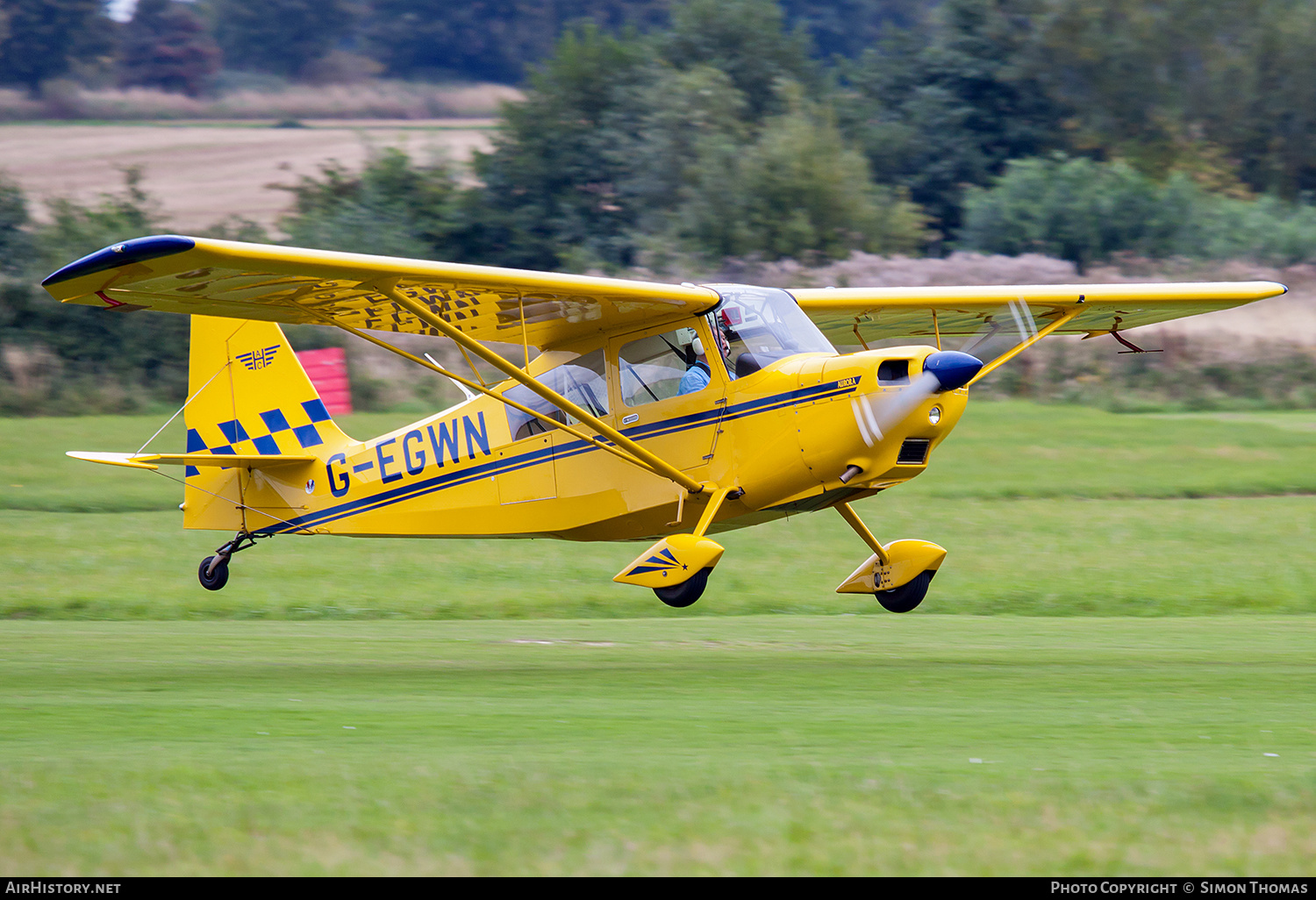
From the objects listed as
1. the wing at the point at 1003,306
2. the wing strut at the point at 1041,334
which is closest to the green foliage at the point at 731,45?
the wing at the point at 1003,306

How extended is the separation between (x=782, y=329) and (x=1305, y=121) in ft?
169

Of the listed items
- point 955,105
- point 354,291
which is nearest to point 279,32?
point 955,105

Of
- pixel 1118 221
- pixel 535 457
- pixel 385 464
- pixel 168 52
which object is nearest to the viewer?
pixel 535 457

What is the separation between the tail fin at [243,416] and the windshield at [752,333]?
14.1 feet

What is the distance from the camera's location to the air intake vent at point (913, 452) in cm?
1050

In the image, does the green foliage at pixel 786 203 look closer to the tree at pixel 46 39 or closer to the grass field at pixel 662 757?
the grass field at pixel 662 757

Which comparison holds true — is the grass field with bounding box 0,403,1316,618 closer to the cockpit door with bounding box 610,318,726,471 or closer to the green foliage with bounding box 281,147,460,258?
the cockpit door with bounding box 610,318,726,471

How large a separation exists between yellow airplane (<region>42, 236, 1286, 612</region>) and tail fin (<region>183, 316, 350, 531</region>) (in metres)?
0.02

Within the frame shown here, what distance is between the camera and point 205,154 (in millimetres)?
60031

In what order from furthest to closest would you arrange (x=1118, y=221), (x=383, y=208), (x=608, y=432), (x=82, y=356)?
(x=383, y=208), (x=1118, y=221), (x=82, y=356), (x=608, y=432)

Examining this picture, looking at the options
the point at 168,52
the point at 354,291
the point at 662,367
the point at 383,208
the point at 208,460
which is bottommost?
the point at 168,52

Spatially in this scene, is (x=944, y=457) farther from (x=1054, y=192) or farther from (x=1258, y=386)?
(x=1054, y=192)

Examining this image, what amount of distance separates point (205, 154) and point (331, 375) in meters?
34.0

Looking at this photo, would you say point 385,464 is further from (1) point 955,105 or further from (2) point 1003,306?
(1) point 955,105
